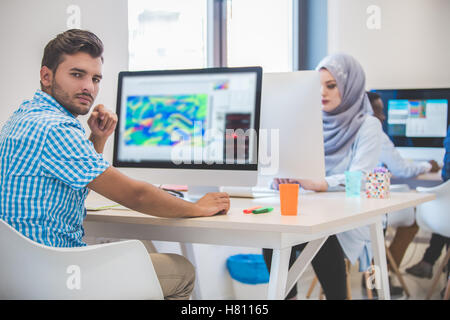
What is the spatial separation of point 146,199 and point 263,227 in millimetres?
298

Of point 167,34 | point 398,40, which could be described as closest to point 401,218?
point 167,34

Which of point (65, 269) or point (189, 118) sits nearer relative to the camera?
point (65, 269)

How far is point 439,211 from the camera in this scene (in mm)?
2877

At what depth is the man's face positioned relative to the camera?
1.44m

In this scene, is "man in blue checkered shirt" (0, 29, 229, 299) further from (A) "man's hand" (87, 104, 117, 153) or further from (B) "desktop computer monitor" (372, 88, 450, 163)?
(B) "desktop computer monitor" (372, 88, 450, 163)

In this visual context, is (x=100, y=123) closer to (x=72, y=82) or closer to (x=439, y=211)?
Answer: (x=72, y=82)

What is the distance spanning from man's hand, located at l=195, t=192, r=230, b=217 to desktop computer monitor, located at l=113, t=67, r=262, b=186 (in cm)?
24

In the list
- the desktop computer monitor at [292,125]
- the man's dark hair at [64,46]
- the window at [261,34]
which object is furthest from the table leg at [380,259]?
the window at [261,34]

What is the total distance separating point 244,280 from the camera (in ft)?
9.81

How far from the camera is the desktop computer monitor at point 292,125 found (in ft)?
6.44

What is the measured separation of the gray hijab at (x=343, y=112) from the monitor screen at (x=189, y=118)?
0.99 meters
